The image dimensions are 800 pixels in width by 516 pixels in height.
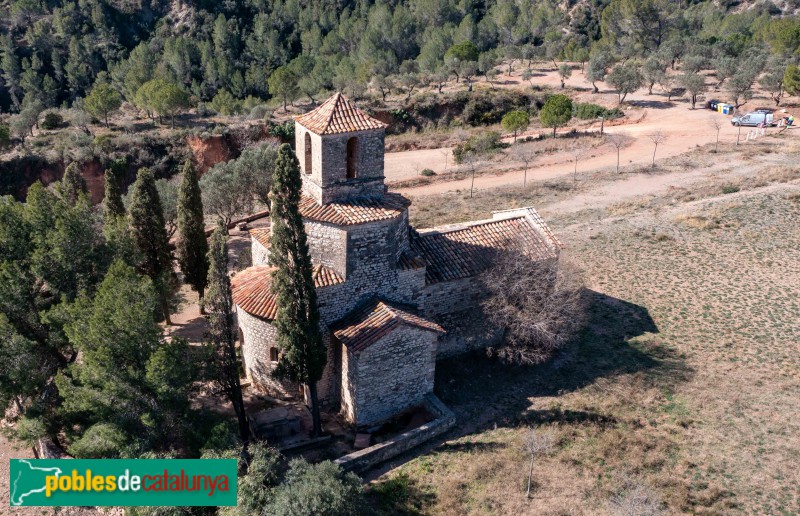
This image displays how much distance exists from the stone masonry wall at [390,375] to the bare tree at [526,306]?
12.3 feet

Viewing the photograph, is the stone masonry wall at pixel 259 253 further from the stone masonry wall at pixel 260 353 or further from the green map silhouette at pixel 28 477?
the green map silhouette at pixel 28 477

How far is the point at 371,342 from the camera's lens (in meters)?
20.4

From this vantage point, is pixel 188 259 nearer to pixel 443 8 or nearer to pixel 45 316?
pixel 45 316

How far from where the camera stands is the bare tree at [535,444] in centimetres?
1891

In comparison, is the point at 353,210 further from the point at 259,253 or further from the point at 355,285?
the point at 259,253

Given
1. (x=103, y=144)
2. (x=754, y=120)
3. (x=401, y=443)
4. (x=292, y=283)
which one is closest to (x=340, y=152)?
(x=292, y=283)

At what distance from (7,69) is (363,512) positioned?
296 feet

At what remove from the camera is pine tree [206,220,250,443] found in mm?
18688

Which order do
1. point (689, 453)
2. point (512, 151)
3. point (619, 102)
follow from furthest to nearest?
point (619, 102) < point (512, 151) < point (689, 453)

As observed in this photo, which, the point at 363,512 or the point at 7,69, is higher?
the point at 7,69

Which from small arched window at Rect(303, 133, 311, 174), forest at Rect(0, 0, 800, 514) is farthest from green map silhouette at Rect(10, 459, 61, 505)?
small arched window at Rect(303, 133, 311, 174)

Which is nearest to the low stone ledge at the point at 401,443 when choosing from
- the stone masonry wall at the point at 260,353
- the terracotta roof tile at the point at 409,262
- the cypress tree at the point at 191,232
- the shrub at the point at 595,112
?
the stone masonry wall at the point at 260,353

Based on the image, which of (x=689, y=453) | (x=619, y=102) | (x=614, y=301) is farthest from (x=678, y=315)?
(x=619, y=102)

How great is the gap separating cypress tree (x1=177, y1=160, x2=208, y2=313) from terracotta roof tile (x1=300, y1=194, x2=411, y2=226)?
7613 mm
